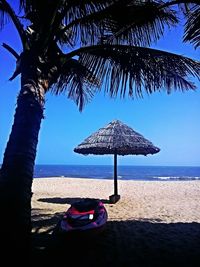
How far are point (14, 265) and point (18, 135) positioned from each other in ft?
3.94

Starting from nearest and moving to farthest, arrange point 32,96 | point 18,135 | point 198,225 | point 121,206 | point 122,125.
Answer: point 18,135 → point 32,96 → point 198,225 → point 121,206 → point 122,125

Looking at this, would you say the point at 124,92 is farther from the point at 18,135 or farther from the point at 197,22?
the point at 18,135

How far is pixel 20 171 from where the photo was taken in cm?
306

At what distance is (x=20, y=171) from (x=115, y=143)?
27.4ft

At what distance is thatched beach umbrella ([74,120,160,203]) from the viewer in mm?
11312

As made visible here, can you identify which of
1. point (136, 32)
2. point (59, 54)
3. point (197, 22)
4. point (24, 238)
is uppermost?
point (136, 32)

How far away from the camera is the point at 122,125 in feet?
40.8

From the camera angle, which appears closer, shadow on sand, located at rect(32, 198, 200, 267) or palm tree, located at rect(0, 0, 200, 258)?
palm tree, located at rect(0, 0, 200, 258)

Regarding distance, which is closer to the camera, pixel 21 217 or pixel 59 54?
pixel 21 217

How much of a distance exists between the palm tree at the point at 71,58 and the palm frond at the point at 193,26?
0.02 metres

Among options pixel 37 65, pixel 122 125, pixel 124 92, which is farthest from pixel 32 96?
pixel 122 125

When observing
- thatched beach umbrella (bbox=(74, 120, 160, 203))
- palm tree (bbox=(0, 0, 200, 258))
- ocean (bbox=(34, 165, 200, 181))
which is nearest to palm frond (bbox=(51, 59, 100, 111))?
palm tree (bbox=(0, 0, 200, 258))

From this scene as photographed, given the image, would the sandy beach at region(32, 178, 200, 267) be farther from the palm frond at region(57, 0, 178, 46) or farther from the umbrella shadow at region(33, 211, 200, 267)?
the palm frond at region(57, 0, 178, 46)

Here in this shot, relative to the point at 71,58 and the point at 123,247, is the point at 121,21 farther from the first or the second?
the point at 123,247
